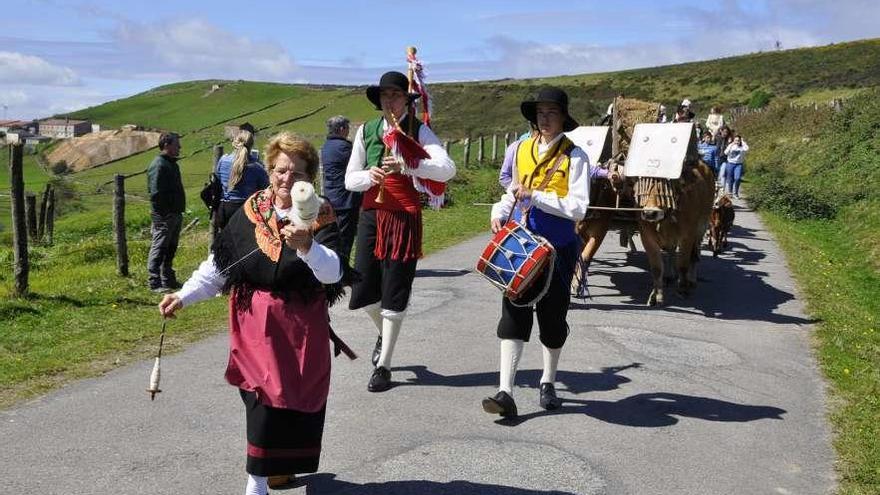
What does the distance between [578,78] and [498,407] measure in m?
91.5

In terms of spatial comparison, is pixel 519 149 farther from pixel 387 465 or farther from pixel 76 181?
pixel 76 181

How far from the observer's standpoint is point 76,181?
2190 inches

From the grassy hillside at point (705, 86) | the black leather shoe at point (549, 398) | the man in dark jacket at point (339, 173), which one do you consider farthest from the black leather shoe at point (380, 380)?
the grassy hillside at point (705, 86)

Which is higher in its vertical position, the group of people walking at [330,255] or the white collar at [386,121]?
the white collar at [386,121]

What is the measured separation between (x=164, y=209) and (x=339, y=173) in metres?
2.56

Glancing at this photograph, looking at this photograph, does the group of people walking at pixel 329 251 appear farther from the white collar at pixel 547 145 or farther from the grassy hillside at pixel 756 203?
the grassy hillside at pixel 756 203

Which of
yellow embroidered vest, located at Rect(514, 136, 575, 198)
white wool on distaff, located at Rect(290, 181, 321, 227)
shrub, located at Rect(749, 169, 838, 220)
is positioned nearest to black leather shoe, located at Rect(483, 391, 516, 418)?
yellow embroidered vest, located at Rect(514, 136, 575, 198)

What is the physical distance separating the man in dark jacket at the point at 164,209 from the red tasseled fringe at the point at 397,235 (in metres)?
4.68

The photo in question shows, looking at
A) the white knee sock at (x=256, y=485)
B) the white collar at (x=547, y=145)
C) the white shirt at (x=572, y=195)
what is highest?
the white collar at (x=547, y=145)

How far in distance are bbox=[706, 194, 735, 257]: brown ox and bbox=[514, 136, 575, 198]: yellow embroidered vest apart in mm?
7896

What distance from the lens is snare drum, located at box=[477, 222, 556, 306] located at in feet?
17.6

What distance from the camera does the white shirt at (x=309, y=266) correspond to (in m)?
3.65

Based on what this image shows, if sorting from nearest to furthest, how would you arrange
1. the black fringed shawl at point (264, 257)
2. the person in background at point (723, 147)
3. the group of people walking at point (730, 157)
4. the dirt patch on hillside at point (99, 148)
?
1. the black fringed shawl at point (264, 257)
2. the person in background at point (723, 147)
3. the group of people walking at point (730, 157)
4. the dirt patch on hillside at point (99, 148)

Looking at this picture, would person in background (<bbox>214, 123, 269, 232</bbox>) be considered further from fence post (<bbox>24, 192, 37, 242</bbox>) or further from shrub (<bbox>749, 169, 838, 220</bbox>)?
shrub (<bbox>749, 169, 838, 220</bbox>)
